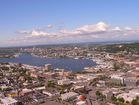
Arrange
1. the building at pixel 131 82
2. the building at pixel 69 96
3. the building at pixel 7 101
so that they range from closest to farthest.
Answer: the building at pixel 7 101 → the building at pixel 69 96 → the building at pixel 131 82

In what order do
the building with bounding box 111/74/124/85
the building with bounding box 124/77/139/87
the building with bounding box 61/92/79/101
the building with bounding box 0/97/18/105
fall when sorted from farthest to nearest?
the building with bounding box 111/74/124/85 < the building with bounding box 124/77/139/87 < the building with bounding box 61/92/79/101 < the building with bounding box 0/97/18/105

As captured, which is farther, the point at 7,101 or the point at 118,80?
the point at 118,80

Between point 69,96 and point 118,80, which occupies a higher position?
point 118,80

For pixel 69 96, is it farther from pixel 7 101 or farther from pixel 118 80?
pixel 118 80

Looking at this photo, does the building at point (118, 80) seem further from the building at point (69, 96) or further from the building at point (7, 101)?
the building at point (7, 101)

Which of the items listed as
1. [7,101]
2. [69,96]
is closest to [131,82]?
[69,96]

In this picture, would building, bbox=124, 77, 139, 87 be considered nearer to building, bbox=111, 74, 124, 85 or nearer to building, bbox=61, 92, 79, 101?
building, bbox=111, 74, 124, 85

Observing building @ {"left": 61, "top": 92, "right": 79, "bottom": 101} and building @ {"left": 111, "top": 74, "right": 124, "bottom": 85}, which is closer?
building @ {"left": 61, "top": 92, "right": 79, "bottom": 101}

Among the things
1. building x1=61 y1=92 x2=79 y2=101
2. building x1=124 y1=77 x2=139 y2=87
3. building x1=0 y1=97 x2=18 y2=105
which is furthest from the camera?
building x1=124 y1=77 x2=139 y2=87

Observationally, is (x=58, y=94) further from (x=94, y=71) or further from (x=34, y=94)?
(x=94, y=71)

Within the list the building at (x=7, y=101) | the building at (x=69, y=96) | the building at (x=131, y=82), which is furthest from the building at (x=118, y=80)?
the building at (x=7, y=101)

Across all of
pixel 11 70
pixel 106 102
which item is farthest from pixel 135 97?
pixel 11 70

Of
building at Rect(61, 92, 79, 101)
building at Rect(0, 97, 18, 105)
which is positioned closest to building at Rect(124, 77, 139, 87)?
building at Rect(61, 92, 79, 101)
